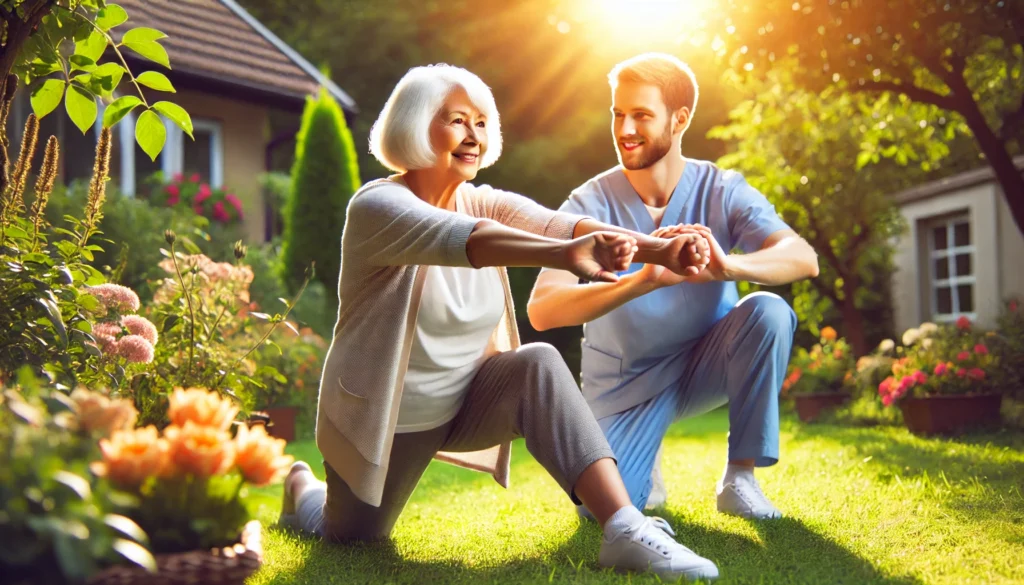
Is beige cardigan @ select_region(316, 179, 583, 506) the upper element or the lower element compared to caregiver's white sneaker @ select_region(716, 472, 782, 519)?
upper

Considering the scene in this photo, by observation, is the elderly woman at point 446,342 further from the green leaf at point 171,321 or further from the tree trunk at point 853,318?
the tree trunk at point 853,318

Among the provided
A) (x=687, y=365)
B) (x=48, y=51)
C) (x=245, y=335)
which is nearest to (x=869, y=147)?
(x=245, y=335)

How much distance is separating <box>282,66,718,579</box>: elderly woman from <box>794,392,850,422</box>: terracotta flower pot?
6066 millimetres

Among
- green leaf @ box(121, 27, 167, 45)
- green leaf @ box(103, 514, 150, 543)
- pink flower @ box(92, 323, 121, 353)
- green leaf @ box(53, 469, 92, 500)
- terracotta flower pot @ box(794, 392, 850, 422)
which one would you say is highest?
green leaf @ box(121, 27, 167, 45)

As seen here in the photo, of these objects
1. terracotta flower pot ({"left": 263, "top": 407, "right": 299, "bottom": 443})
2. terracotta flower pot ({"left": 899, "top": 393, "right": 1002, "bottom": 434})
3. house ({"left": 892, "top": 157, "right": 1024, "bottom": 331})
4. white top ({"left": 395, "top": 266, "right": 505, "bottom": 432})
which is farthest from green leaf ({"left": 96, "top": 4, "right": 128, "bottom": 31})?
house ({"left": 892, "top": 157, "right": 1024, "bottom": 331})

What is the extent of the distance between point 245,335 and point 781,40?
3972 millimetres

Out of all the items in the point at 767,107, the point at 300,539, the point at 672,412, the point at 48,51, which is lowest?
the point at 300,539

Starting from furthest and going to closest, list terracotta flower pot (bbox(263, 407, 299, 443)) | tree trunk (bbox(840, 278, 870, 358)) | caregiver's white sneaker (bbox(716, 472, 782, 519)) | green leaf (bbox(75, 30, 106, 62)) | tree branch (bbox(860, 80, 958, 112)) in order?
tree trunk (bbox(840, 278, 870, 358)) < tree branch (bbox(860, 80, 958, 112)) < terracotta flower pot (bbox(263, 407, 299, 443)) < caregiver's white sneaker (bbox(716, 472, 782, 519)) < green leaf (bbox(75, 30, 106, 62))

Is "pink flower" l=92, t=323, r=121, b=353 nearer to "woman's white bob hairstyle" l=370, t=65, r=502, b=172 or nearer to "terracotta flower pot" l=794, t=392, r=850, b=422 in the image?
"woman's white bob hairstyle" l=370, t=65, r=502, b=172

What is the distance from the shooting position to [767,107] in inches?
354

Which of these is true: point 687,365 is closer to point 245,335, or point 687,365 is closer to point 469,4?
point 245,335

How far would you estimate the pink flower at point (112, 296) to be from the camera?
311 centimetres

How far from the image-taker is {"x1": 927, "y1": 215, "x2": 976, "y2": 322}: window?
450 inches

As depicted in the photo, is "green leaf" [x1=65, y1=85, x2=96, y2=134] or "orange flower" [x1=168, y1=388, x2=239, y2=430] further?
"green leaf" [x1=65, y1=85, x2=96, y2=134]
